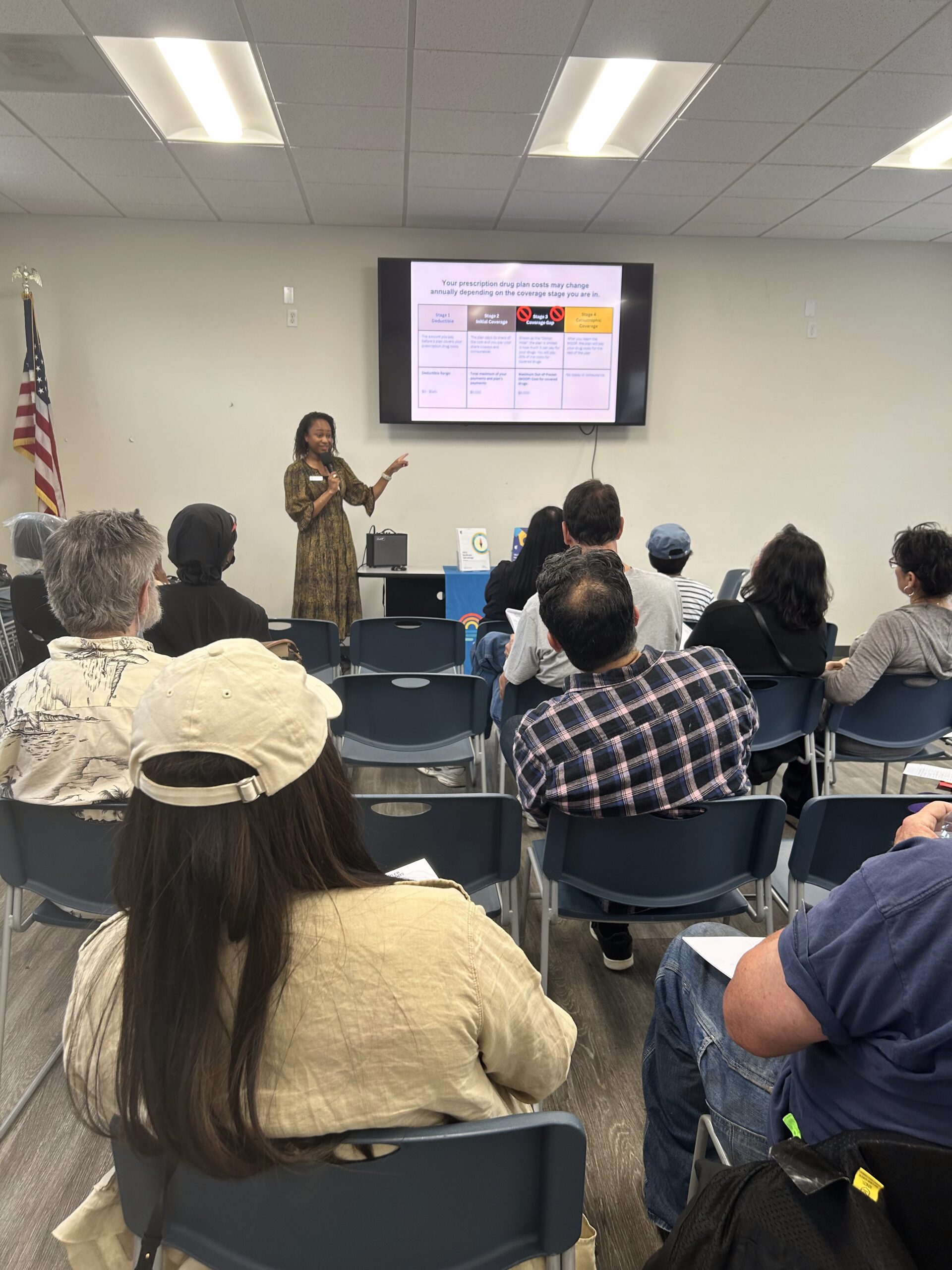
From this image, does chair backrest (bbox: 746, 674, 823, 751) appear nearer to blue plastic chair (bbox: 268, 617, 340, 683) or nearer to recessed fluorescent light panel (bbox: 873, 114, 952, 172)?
blue plastic chair (bbox: 268, 617, 340, 683)

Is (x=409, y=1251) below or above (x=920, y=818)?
below

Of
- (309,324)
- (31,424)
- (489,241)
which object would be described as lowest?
(31,424)

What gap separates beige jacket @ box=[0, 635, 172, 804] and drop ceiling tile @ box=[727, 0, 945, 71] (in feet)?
10.8

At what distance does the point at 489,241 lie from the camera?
5.39 metres

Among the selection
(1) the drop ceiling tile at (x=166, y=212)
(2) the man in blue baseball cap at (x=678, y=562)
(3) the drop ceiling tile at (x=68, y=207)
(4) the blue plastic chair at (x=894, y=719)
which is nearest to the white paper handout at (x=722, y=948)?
(4) the blue plastic chair at (x=894, y=719)

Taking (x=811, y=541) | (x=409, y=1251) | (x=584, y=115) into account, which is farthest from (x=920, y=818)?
(x=584, y=115)

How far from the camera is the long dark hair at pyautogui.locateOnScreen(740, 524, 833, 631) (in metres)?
2.59

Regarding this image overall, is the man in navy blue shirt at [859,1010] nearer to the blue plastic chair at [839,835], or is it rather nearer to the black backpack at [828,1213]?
the black backpack at [828,1213]

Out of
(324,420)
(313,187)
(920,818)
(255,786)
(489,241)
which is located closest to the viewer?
(255,786)

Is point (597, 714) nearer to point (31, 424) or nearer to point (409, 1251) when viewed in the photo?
point (409, 1251)

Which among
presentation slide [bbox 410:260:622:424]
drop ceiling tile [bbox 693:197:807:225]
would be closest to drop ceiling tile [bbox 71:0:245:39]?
presentation slide [bbox 410:260:622:424]

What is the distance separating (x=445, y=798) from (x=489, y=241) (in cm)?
496

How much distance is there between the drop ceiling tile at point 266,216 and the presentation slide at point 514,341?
84 cm

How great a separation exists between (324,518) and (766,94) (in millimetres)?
3290
